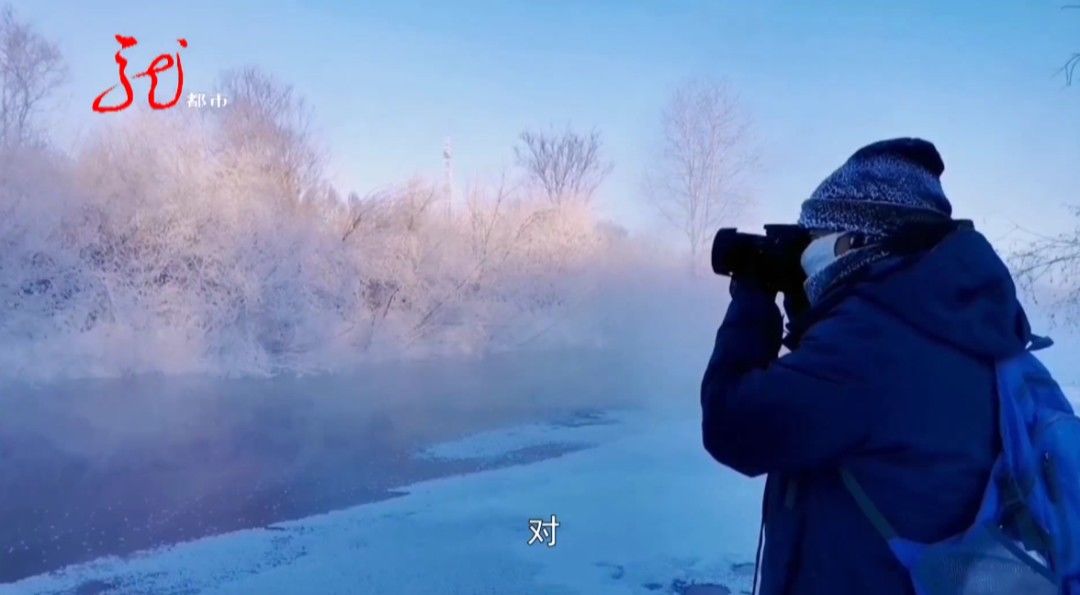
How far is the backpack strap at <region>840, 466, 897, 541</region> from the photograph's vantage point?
1022 millimetres

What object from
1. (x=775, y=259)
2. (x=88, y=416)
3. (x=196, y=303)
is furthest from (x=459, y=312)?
(x=775, y=259)

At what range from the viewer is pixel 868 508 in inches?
40.6

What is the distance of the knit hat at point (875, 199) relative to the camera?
1.11m

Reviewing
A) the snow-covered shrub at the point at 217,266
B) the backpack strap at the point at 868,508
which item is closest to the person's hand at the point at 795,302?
the backpack strap at the point at 868,508

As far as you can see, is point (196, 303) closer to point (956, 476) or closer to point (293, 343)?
point (293, 343)

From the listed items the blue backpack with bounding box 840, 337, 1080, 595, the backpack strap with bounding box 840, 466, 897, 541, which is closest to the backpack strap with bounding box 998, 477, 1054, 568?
the blue backpack with bounding box 840, 337, 1080, 595

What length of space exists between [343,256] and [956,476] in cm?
1466

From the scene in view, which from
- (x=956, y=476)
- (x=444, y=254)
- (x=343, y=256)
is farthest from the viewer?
(x=444, y=254)

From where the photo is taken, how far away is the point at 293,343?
1345cm

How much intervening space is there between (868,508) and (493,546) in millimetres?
3215

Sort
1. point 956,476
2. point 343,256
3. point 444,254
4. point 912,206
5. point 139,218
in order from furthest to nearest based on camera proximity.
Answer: point 444,254
point 343,256
point 139,218
point 912,206
point 956,476

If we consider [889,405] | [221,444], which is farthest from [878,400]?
[221,444]

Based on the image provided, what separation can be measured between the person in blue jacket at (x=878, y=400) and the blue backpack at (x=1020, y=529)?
0.02 metres

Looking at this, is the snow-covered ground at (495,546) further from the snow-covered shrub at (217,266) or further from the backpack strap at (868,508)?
the snow-covered shrub at (217,266)
